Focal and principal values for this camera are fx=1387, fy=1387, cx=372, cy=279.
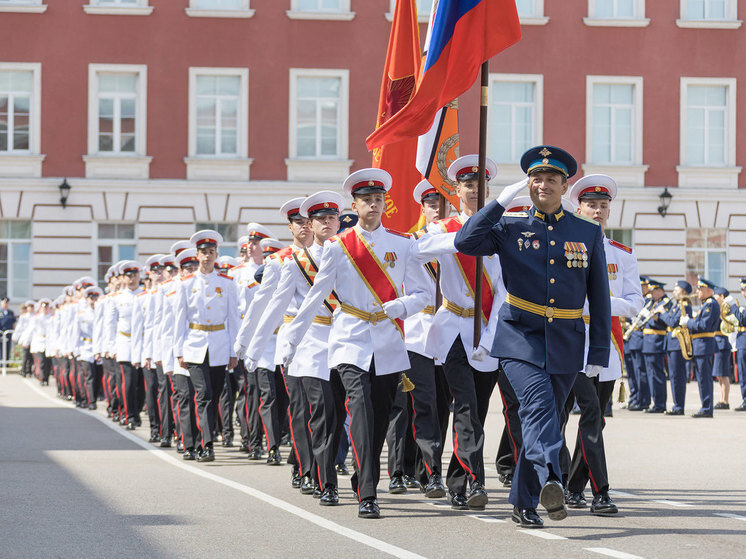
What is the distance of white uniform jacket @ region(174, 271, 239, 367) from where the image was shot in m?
13.0

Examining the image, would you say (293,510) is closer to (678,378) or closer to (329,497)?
(329,497)

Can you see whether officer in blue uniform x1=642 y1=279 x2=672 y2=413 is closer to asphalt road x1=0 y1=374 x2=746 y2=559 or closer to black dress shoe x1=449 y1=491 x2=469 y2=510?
asphalt road x1=0 y1=374 x2=746 y2=559

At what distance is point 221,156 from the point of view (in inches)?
1288

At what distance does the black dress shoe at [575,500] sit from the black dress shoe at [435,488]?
33.5 inches

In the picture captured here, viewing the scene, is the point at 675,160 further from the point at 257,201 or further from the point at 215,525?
the point at 215,525

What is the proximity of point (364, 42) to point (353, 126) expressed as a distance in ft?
6.61

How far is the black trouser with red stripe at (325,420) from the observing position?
9.17 metres

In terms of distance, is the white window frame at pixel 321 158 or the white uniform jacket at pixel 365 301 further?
the white window frame at pixel 321 158

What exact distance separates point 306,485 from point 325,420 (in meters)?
0.84

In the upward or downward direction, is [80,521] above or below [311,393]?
below

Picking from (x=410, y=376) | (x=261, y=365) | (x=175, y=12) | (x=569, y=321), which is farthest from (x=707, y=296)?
(x=175, y=12)

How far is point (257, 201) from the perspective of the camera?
3250cm

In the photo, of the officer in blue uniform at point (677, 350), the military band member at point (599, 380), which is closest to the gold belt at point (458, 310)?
the military band member at point (599, 380)

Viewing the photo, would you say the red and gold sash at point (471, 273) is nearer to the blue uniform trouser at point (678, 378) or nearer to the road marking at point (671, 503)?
the road marking at point (671, 503)
